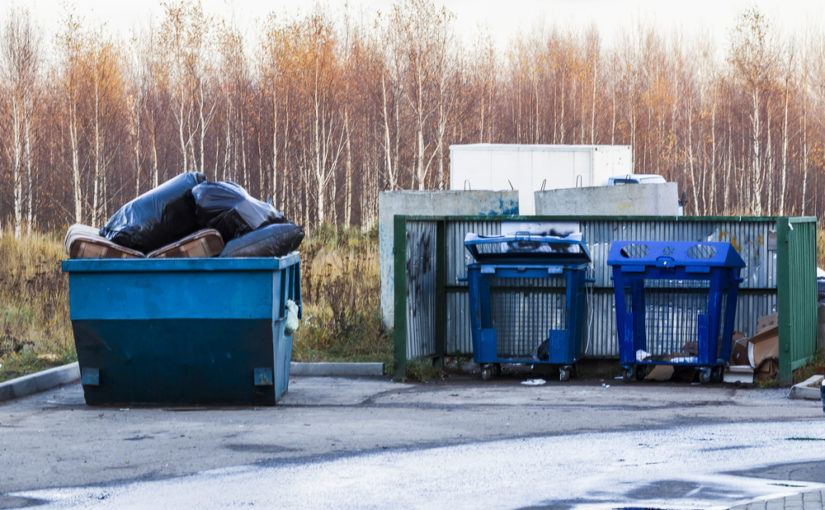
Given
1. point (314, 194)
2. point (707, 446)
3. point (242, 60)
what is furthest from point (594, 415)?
point (242, 60)

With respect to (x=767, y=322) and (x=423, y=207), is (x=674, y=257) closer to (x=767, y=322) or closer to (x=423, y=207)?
(x=767, y=322)

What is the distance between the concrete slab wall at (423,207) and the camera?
13.3 meters

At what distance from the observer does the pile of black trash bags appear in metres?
9.28

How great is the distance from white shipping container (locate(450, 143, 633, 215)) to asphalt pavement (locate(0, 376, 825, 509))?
15709 mm

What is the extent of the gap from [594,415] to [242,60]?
134 ft

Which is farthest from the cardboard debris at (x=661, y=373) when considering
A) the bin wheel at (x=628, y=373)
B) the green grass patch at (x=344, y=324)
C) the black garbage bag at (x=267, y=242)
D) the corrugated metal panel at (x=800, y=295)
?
the black garbage bag at (x=267, y=242)

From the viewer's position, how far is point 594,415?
28.1ft

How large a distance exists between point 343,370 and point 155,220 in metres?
3.04

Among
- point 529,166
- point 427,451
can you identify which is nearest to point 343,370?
point 427,451

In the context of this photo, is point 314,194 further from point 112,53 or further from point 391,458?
point 391,458

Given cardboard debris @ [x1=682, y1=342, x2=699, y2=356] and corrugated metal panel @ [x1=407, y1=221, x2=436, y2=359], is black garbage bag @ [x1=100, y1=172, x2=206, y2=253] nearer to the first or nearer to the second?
corrugated metal panel @ [x1=407, y1=221, x2=436, y2=359]

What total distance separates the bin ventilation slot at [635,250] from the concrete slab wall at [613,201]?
1.56m

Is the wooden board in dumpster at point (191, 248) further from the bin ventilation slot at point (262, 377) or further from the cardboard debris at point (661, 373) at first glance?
the cardboard debris at point (661, 373)

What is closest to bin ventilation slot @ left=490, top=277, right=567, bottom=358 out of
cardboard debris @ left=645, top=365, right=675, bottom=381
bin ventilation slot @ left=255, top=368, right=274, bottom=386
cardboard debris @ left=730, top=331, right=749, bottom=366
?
cardboard debris @ left=645, top=365, right=675, bottom=381
